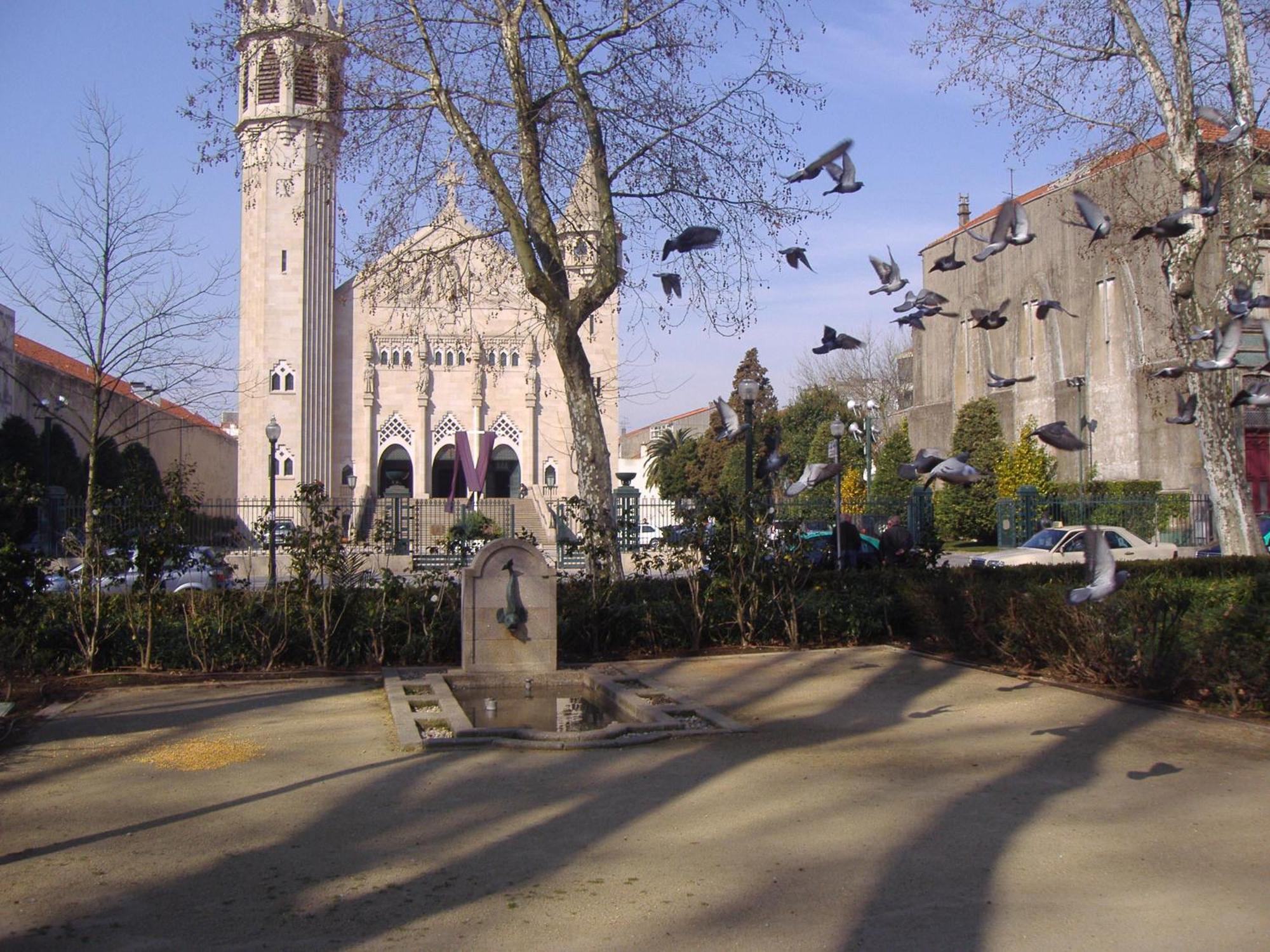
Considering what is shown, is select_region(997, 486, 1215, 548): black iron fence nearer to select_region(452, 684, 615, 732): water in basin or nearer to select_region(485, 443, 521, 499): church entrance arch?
select_region(452, 684, 615, 732): water in basin

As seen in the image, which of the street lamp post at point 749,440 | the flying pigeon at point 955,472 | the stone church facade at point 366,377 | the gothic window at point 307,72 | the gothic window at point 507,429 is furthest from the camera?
the gothic window at point 507,429

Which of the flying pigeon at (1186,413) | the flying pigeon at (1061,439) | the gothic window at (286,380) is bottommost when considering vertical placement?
the flying pigeon at (1061,439)

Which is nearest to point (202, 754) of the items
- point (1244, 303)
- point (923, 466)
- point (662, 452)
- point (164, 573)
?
point (164, 573)

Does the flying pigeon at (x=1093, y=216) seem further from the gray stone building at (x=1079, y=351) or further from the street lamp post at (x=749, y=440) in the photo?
the gray stone building at (x=1079, y=351)

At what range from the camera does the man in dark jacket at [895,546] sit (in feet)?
55.4

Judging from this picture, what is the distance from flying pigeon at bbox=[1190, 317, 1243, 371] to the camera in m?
8.87

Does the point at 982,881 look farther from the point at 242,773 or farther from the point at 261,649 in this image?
the point at 261,649

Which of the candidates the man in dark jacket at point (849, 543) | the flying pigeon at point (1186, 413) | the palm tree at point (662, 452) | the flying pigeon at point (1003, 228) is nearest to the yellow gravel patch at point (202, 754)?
the flying pigeon at point (1003, 228)

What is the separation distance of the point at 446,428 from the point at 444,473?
2389mm

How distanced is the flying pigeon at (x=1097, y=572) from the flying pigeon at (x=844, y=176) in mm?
3248

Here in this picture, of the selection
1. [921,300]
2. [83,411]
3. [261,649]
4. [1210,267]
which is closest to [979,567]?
[921,300]

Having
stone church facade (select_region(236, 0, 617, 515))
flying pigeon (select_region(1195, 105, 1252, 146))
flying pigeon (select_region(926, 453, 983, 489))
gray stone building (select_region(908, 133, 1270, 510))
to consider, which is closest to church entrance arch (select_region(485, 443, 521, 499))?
stone church facade (select_region(236, 0, 617, 515))

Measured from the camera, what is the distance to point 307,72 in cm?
1684

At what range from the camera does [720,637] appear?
550 inches
